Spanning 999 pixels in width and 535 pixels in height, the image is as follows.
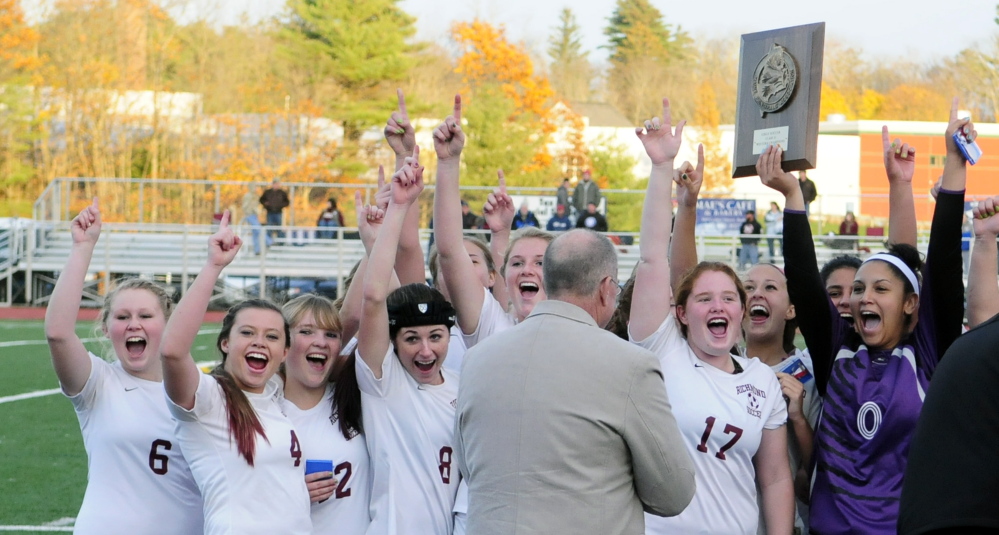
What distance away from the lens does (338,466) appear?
389cm

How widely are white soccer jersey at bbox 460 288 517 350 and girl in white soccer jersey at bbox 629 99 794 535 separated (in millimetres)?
711

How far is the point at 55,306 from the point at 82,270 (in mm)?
155

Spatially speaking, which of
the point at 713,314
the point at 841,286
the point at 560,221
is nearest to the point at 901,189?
the point at 841,286

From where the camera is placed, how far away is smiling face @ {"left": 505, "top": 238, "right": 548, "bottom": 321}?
14.0ft

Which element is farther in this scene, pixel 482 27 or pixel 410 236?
pixel 482 27

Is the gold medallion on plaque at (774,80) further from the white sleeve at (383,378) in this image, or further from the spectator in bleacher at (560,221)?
the spectator in bleacher at (560,221)

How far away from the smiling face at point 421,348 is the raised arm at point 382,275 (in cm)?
11

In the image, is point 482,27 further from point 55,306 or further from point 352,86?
point 55,306

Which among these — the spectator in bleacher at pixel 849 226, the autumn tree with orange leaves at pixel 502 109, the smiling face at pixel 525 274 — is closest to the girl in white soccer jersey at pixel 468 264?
the smiling face at pixel 525 274

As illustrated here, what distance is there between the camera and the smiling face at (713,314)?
3750 millimetres

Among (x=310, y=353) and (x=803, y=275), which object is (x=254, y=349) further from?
(x=803, y=275)

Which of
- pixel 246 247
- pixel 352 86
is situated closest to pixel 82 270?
pixel 246 247

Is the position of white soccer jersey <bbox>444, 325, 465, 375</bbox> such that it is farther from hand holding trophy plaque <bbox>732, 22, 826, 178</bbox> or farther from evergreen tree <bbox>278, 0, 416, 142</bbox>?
evergreen tree <bbox>278, 0, 416, 142</bbox>

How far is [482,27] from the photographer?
4662cm
